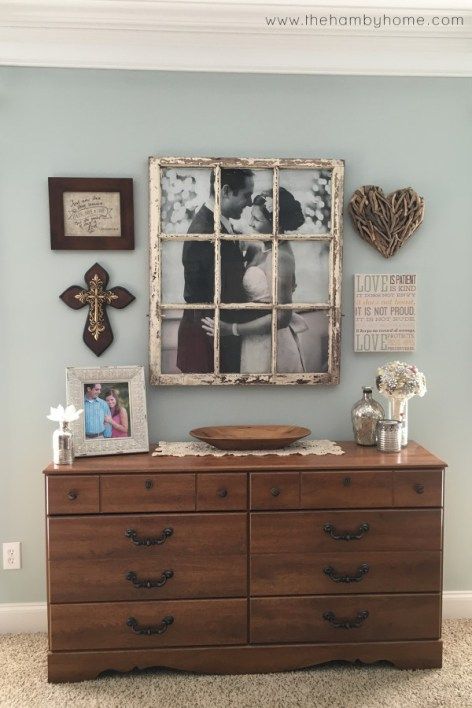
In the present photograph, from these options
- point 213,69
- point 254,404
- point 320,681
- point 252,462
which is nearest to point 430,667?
point 320,681

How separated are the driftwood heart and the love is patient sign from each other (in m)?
0.18

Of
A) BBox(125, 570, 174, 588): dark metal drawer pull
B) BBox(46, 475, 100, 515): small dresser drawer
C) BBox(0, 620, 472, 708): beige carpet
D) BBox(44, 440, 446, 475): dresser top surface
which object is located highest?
BBox(44, 440, 446, 475): dresser top surface

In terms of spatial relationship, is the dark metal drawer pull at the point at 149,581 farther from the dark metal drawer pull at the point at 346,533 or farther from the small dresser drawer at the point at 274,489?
the dark metal drawer pull at the point at 346,533

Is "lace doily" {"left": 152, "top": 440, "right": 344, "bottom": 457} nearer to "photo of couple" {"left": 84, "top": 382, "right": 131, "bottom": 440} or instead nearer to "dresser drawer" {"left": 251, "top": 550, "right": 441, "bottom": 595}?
"photo of couple" {"left": 84, "top": 382, "right": 131, "bottom": 440}

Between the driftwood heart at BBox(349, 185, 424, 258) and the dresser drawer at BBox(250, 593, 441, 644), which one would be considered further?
the driftwood heart at BBox(349, 185, 424, 258)

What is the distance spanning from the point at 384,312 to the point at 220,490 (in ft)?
3.71

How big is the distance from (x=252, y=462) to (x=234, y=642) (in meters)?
0.71

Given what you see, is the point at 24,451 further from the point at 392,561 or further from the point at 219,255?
the point at 392,561

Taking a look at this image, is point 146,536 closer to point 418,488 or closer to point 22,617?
point 22,617

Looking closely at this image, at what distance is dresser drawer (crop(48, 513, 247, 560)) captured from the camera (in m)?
2.47

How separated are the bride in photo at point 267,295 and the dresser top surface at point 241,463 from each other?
0.50 m

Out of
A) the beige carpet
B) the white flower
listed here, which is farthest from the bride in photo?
the beige carpet

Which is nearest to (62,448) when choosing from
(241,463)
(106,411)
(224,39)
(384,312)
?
(106,411)

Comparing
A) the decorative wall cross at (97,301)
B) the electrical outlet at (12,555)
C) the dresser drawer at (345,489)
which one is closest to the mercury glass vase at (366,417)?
the dresser drawer at (345,489)
